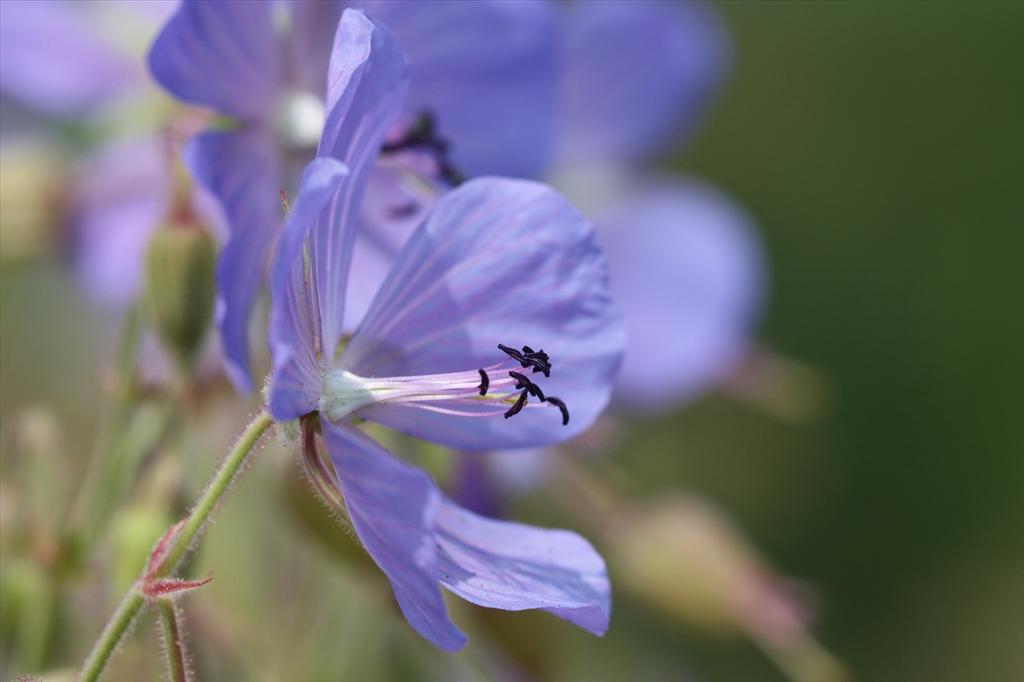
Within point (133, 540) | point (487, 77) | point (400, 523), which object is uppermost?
point (487, 77)

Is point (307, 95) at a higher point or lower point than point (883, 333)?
higher

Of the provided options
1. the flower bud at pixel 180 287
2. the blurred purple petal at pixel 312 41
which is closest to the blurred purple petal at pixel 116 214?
the blurred purple petal at pixel 312 41

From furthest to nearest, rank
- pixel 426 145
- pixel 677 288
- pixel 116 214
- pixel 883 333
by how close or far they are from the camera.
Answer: pixel 883 333, pixel 677 288, pixel 116 214, pixel 426 145

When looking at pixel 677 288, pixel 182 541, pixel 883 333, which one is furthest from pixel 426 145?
pixel 883 333

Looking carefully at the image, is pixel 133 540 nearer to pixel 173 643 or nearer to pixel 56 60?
pixel 173 643

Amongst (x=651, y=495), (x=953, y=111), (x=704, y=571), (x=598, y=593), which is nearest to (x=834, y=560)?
(x=651, y=495)

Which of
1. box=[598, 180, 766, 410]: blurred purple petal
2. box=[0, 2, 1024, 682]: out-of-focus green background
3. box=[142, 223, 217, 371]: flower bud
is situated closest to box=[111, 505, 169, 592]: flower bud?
box=[142, 223, 217, 371]: flower bud

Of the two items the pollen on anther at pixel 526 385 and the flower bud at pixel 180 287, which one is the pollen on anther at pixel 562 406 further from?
the flower bud at pixel 180 287

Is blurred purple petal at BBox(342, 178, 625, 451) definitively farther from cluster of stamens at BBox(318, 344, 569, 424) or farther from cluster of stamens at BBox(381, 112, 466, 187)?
cluster of stamens at BBox(381, 112, 466, 187)
